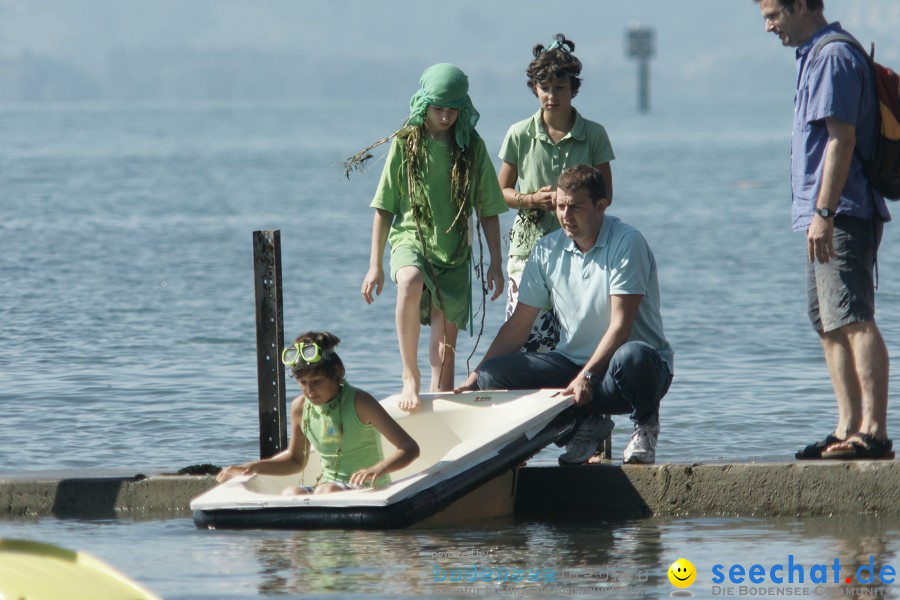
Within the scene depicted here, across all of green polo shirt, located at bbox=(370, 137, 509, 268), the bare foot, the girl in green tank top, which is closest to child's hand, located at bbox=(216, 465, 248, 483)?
the girl in green tank top

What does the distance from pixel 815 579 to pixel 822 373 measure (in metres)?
6.64

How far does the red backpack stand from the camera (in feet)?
21.0

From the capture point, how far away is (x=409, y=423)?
6.96 m

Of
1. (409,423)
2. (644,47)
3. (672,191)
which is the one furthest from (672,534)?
(644,47)

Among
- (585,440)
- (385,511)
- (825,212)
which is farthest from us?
(585,440)

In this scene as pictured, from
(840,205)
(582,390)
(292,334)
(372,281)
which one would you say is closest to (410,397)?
(372,281)

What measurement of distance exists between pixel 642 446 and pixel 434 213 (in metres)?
1.45

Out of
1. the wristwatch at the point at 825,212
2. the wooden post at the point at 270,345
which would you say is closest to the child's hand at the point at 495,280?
the wooden post at the point at 270,345

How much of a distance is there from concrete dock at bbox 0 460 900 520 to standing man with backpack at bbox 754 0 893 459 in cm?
17

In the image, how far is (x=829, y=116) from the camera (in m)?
6.30

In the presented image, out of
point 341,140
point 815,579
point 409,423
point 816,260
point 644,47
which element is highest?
point 644,47

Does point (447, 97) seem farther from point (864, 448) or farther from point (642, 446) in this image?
point (864, 448)

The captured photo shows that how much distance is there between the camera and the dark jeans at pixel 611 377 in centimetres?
655

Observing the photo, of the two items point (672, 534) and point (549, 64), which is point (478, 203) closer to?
point (549, 64)
